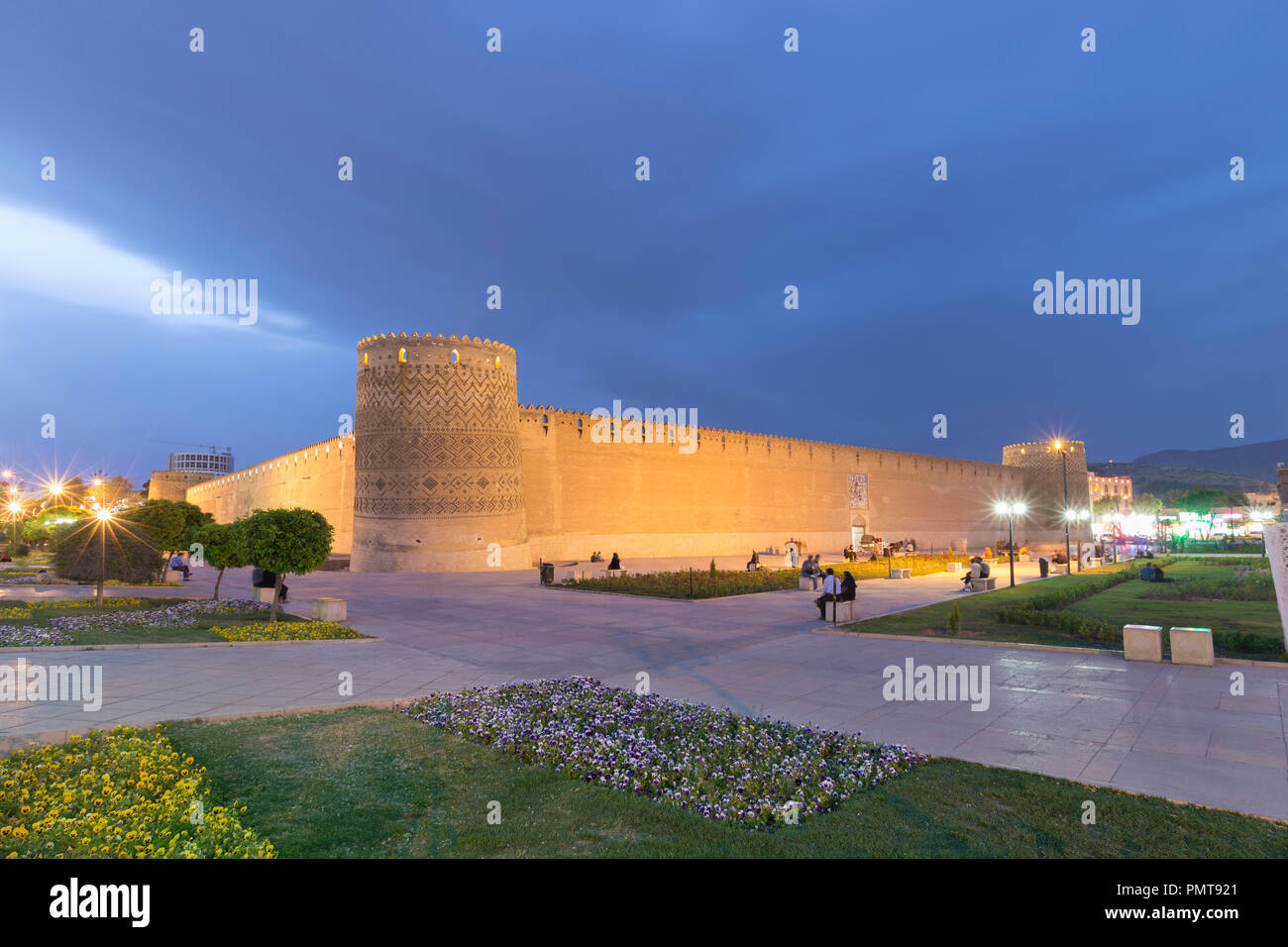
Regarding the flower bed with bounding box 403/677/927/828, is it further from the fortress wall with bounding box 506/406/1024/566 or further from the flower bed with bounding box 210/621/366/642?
the fortress wall with bounding box 506/406/1024/566

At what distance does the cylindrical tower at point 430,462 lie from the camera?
83.0ft

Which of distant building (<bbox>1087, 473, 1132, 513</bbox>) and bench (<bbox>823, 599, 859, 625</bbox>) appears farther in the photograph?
distant building (<bbox>1087, 473, 1132, 513</bbox>)

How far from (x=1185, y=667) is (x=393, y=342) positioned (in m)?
25.2

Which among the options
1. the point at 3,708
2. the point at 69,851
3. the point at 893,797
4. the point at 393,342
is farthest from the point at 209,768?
the point at 393,342

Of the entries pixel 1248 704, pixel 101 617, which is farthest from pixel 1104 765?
pixel 101 617

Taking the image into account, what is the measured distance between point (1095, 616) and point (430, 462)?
21.0 meters

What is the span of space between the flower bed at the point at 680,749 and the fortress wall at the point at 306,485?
21125mm

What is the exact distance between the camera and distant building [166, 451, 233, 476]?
435 feet

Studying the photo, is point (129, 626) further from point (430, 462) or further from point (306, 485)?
point (306, 485)

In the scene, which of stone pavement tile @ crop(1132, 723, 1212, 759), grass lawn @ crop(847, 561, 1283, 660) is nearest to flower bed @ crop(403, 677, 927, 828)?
stone pavement tile @ crop(1132, 723, 1212, 759)

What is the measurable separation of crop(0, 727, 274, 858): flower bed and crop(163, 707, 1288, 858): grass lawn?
18cm

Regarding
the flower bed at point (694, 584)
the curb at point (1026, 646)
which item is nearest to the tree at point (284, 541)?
the flower bed at point (694, 584)

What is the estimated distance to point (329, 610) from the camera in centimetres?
1205
